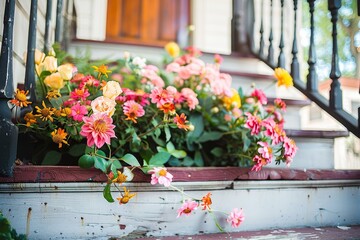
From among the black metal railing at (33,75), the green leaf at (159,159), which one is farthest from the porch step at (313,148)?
the green leaf at (159,159)

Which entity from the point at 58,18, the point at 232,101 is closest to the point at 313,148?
the point at 232,101

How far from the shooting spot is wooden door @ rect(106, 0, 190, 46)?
11.4ft

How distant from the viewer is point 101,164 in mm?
871

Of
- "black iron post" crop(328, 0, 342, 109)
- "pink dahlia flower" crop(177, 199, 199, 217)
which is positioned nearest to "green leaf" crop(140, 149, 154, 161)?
"pink dahlia flower" crop(177, 199, 199, 217)

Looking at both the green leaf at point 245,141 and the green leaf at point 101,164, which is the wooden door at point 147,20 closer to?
the green leaf at point 245,141

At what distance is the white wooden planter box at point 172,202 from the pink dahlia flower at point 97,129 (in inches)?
5.8

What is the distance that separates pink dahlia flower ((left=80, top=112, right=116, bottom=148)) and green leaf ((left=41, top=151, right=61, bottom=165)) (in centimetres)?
29

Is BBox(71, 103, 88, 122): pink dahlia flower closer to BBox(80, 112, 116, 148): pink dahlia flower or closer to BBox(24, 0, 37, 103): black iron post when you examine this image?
BBox(80, 112, 116, 148): pink dahlia flower

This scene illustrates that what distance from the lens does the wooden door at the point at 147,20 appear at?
3.47 m

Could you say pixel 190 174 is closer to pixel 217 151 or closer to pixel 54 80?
pixel 217 151

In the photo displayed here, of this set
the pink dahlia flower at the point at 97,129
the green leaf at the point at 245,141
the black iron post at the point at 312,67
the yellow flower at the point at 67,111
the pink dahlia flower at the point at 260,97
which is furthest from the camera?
the black iron post at the point at 312,67

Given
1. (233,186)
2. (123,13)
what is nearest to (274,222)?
(233,186)

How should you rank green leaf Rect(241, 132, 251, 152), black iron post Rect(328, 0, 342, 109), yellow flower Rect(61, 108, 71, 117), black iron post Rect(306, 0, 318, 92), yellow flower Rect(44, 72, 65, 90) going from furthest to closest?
1. black iron post Rect(306, 0, 318, 92)
2. black iron post Rect(328, 0, 342, 109)
3. green leaf Rect(241, 132, 251, 152)
4. yellow flower Rect(44, 72, 65, 90)
5. yellow flower Rect(61, 108, 71, 117)

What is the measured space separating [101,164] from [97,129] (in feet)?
0.42
